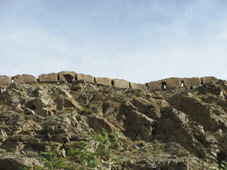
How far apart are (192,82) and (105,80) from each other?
5.80 m

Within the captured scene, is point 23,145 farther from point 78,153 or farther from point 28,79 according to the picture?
point 28,79

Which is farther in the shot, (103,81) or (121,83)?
(121,83)

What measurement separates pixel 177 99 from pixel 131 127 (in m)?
4.15

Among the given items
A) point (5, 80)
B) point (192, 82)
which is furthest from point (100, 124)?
point (192, 82)

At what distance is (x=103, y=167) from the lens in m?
17.0

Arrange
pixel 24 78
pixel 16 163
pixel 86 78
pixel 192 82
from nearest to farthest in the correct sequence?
pixel 16 163 → pixel 24 78 → pixel 86 78 → pixel 192 82

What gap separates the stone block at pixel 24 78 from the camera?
27344mm

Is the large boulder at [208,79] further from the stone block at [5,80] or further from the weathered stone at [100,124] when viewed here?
the stone block at [5,80]

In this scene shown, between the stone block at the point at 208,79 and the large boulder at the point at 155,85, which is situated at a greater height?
the stone block at the point at 208,79

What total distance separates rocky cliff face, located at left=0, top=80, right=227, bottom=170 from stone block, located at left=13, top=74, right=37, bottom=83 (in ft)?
3.19

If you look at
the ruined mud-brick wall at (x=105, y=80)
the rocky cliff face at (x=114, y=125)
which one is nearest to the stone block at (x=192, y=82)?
the ruined mud-brick wall at (x=105, y=80)

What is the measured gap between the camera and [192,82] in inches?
1179

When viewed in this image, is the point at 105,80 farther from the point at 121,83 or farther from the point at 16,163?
the point at 16,163

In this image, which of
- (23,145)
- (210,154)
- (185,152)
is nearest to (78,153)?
(23,145)
